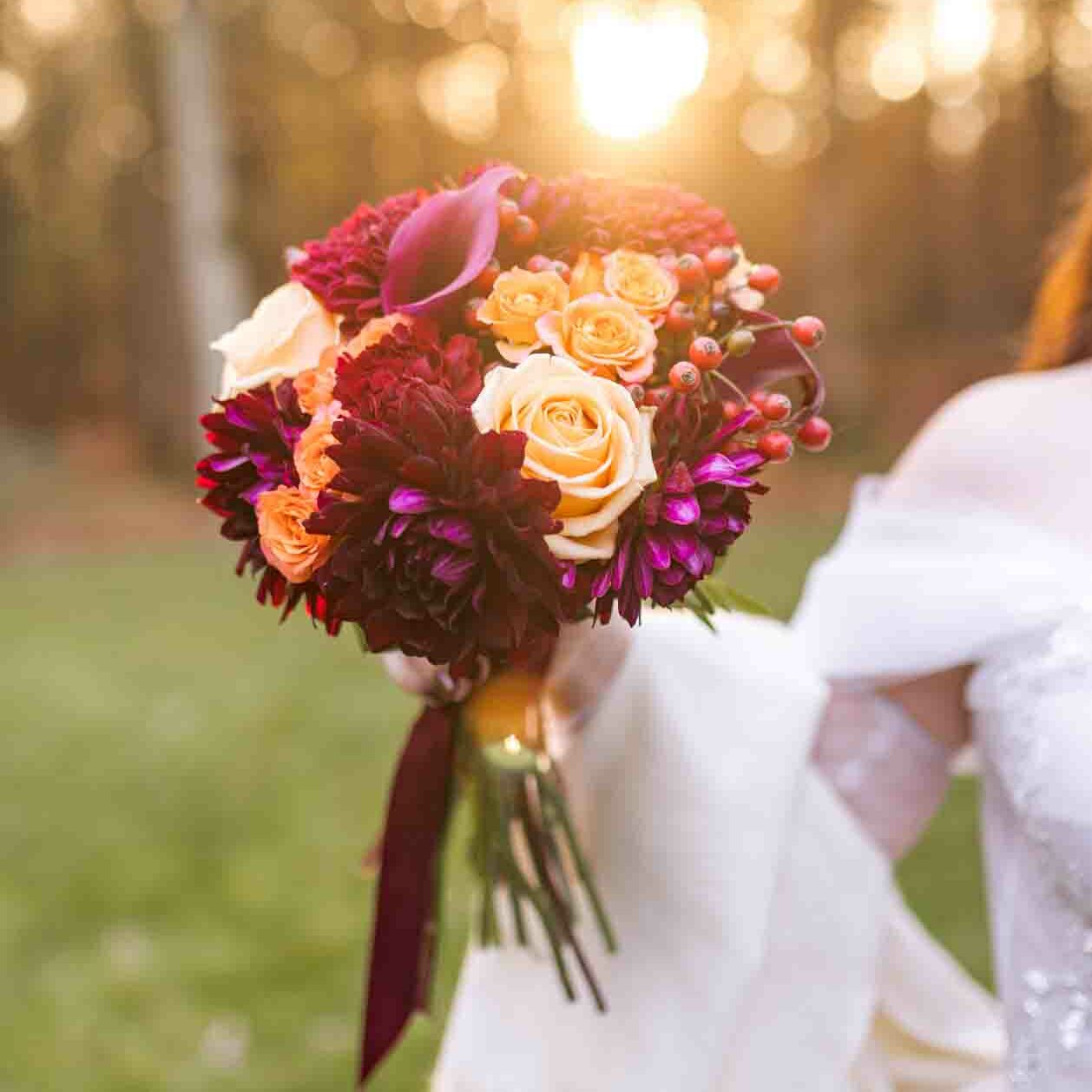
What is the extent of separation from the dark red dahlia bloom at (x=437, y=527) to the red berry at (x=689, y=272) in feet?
1.04

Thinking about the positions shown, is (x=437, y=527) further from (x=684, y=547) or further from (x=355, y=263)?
(x=355, y=263)

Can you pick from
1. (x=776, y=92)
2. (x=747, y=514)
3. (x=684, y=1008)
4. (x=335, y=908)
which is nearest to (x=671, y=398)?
(x=747, y=514)

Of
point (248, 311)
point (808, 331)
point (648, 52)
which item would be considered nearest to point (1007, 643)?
point (808, 331)

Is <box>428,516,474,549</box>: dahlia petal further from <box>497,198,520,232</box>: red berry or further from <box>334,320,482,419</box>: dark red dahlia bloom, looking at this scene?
<box>497,198,520,232</box>: red berry

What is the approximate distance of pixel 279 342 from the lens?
1399 mm

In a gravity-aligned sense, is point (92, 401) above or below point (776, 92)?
below

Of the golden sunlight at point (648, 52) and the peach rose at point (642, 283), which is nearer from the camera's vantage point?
the peach rose at point (642, 283)

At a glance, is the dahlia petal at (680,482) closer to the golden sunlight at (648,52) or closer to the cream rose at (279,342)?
the cream rose at (279,342)

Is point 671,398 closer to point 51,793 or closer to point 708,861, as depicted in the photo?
point 708,861

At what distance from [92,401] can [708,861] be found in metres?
16.5

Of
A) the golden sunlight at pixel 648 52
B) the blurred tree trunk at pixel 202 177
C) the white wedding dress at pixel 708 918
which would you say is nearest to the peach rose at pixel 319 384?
the white wedding dress at pixel 708 918

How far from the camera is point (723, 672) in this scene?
1.95 metres

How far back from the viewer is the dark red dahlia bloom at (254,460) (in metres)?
1.33

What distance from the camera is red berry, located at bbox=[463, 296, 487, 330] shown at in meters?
Result: 1.35
